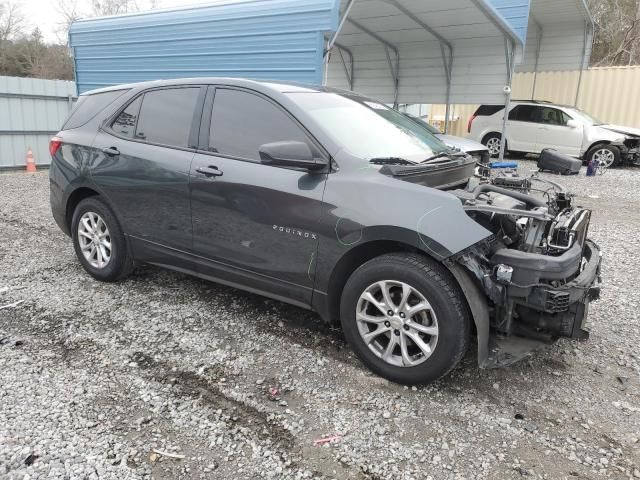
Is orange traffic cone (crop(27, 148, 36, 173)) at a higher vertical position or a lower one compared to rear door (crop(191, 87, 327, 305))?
lower

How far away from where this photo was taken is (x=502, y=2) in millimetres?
11719

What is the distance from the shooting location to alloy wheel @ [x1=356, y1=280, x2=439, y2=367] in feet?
9.30

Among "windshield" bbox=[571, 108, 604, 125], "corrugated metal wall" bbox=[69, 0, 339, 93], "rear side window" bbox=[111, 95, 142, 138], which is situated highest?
"corrugated metal wall" bbox=[69, 0, 339, 93]

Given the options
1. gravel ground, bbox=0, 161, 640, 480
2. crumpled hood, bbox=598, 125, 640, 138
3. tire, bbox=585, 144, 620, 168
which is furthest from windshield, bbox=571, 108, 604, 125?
gravel ground, bbox=0, 161, 640, 480

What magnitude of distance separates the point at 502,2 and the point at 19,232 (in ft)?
36.1

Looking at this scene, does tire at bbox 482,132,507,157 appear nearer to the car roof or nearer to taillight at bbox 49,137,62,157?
the car roof

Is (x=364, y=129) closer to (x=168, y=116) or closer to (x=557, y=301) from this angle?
(x=168, y=116)

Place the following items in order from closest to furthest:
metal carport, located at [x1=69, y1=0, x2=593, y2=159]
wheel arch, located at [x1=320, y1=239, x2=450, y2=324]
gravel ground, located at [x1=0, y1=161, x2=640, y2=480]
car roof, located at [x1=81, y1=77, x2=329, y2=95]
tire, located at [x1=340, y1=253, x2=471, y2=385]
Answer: gravel ground, located at [x1=0, y1=161, x2=640, y2=480], tire, located at [x1=340, y1=253, x2=471, y2=385], wheel arch, located at [x1=320, y1=239, x2=450, y2=324], car roof, located at [x1=81, y1=77, x2=329, y2=95], metal carport, located at [x1=69, y1=0, x2=593, y2=159]

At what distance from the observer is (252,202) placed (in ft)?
10.9

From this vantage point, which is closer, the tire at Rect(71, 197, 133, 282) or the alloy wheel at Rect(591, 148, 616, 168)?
the tire at Rect(71, 197, 133, 282)

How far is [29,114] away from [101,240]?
10510 millimetres

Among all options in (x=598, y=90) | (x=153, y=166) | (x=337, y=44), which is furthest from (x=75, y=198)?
(x=598, y=90)

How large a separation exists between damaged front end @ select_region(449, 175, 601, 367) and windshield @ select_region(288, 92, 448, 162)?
636mm

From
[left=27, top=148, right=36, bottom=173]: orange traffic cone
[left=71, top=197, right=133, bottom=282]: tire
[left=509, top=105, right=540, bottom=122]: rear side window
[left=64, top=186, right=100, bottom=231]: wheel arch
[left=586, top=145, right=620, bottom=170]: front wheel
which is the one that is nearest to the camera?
[left=71, top=197, right=133, bottom=282]: tire
